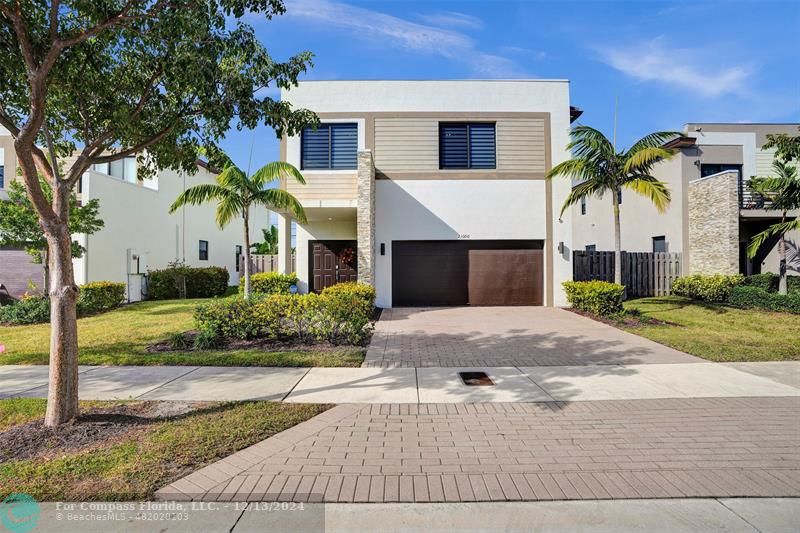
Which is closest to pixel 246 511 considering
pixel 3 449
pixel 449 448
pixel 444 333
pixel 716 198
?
pixel 449 448

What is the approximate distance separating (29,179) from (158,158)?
6.09ft

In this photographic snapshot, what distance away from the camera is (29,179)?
4074 millimetres

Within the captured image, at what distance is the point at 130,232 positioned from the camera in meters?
17.5

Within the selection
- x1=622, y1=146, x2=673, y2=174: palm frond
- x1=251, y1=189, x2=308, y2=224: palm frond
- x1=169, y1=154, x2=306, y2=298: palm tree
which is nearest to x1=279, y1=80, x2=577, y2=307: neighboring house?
x1=251, y1=189, x2=308, y2=224: palm frond

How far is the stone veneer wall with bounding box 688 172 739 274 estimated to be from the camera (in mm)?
15664

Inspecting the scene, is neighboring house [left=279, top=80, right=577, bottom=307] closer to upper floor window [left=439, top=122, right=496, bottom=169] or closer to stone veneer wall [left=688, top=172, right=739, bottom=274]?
upper floor window [left=439, top=122, right=496, bottom=169]

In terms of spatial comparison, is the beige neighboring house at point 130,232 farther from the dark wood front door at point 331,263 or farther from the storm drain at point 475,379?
the storm drain at point 475,379

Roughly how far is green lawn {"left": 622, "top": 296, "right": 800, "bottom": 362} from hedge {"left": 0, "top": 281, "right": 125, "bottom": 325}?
626 inches

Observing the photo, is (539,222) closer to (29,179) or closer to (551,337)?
(551,337)

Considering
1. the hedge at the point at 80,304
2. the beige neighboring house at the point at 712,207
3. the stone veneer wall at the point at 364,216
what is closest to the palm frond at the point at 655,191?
the beige neighboring house at the point at 712,207

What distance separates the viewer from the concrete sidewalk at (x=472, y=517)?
9.11 ft

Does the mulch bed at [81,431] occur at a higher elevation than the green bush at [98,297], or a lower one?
lower

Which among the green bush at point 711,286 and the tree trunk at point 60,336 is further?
the green bush at point 711,286

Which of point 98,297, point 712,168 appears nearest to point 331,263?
point 98,297
